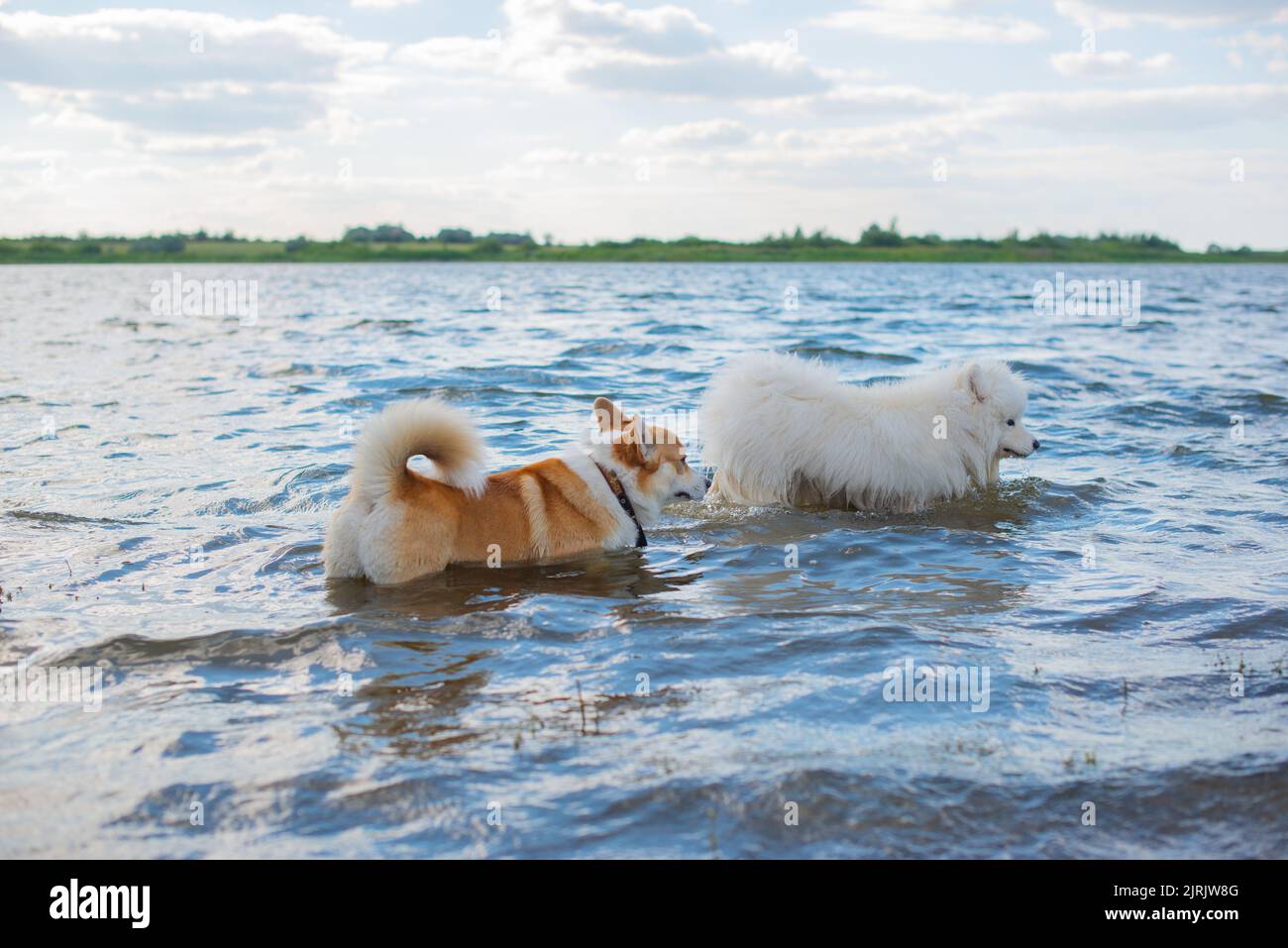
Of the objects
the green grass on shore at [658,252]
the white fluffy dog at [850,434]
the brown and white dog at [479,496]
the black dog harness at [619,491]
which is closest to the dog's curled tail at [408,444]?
the brown and white dog at [479,496]

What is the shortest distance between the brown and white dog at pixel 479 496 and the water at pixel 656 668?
214 mm

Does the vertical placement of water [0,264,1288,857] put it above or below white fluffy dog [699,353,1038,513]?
below

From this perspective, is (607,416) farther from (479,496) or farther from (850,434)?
(850,434)

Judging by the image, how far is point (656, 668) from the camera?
5621 mm

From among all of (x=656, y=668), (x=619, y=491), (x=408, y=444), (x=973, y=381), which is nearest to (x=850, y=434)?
(x=973, y=381)

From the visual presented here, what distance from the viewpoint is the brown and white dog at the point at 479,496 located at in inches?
252

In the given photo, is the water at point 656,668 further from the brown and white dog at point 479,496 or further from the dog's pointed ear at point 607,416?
the dog's pointed ear at point 607,416

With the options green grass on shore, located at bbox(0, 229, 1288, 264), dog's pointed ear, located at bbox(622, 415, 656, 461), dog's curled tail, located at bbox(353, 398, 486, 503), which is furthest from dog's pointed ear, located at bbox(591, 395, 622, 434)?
green grass on shore, located at bbox(0, 229, 1288, 264)

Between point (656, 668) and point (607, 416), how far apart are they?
2582 mm

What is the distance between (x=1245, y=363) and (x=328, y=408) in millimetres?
16497

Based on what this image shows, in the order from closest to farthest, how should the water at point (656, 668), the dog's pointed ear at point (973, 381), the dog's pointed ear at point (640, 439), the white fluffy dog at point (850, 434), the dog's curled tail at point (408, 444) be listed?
the water at point (656, 668) < the dog's curled tail at point (408, 444) < the dog's pointed ear at point (640, 439) < the white fluffy dog at point (850, 434) < the dog's pointed ear at point (973, 381)

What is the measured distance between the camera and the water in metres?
4.09

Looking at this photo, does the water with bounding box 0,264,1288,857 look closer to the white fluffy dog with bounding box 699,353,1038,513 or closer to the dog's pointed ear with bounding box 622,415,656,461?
the white fluffy dog with bounding box 699,353,1038,513

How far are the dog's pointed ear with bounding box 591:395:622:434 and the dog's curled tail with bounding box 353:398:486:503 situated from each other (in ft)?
4.47
